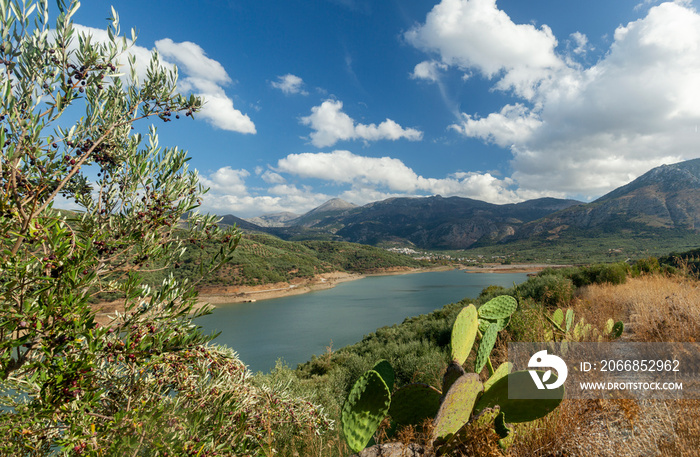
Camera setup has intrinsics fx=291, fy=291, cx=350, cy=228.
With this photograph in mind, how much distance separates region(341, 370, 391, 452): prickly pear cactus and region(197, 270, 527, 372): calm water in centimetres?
1730

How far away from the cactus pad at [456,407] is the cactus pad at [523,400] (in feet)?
0.44

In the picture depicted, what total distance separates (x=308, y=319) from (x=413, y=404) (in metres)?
36.4

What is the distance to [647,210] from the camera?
119 meters

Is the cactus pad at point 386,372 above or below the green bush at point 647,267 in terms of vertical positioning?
above

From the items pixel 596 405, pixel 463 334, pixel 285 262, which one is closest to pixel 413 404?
pixel 463 334

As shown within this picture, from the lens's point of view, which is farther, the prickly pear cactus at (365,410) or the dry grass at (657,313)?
the dry grass at (657,313)

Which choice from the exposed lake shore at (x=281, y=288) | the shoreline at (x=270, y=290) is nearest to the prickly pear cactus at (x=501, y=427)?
the exposed lake shore at (x=281, y=288)

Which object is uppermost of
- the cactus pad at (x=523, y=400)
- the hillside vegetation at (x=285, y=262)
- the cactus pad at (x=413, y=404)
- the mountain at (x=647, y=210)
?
the mountain at (x=647, y=210)

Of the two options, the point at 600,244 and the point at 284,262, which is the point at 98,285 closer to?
the point at 284,262

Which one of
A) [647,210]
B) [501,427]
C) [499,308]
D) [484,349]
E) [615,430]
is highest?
[647,210]

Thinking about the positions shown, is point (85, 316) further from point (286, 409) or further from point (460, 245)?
point (460, 245)

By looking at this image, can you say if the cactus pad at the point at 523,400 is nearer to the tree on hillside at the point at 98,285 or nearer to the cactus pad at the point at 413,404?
the cactus pad at the point at 413,404

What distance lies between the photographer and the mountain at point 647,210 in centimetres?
10675

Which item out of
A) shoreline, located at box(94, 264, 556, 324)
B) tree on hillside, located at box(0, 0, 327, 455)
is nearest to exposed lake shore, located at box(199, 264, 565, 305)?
shoreline, located at box(94, 264, 556, 324)
